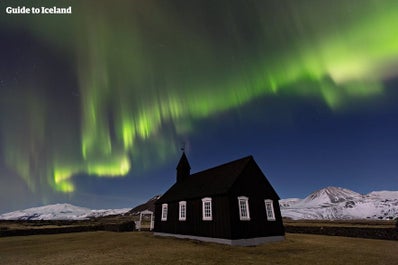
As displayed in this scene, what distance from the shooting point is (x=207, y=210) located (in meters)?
22.0

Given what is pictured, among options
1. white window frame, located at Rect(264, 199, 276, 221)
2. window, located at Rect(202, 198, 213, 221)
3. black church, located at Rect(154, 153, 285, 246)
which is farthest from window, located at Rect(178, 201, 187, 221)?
white window frame, located at Rect(264, 199, 276, 221)

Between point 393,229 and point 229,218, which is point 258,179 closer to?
point 229,218

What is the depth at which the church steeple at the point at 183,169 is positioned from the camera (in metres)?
35.5

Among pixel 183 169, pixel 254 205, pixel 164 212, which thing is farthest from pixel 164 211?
pixel 254 205

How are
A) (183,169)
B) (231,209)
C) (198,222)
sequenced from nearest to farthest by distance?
(231,209) → (198,222) → (183,169)

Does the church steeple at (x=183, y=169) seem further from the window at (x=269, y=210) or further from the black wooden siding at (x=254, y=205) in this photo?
the window at (x=269, y=210)

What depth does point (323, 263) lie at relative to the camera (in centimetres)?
1198

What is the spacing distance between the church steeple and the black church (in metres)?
7.63

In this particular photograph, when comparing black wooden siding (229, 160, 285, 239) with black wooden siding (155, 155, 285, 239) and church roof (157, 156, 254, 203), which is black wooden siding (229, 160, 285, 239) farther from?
church roof (157, 156, 254, 203)

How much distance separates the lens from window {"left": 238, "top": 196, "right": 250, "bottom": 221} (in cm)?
2035

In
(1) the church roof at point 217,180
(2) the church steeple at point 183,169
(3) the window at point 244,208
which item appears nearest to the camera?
(3) the window at point 244,208

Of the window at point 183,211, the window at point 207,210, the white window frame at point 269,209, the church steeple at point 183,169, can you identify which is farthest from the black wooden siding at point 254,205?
the church steeple at point 183,169

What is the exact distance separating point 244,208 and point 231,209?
5.44 feet

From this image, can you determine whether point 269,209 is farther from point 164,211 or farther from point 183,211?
point 164,211
